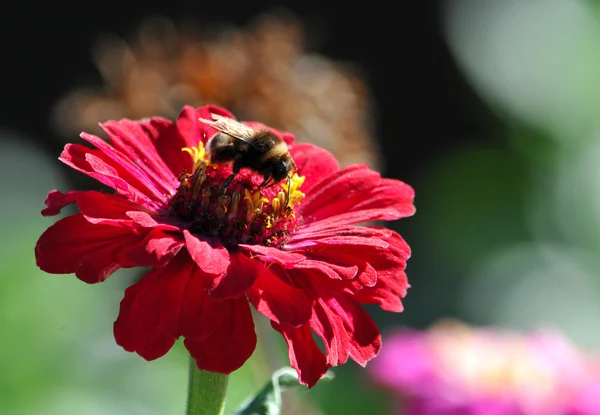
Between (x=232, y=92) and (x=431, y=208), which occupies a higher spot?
(x=232, y=92)

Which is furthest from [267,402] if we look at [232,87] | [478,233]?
[478,233]

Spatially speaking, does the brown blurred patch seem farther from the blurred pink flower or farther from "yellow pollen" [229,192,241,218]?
"yellow pollen" [229,192,241,218]

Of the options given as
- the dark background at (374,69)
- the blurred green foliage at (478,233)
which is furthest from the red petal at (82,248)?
the dark background at (374,69)

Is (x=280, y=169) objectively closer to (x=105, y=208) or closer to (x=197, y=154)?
(x=197, y=154)

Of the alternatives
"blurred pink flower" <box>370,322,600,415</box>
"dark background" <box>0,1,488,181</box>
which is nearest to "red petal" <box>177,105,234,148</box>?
"blurred pink flower" <box>370,322,600,415</box>

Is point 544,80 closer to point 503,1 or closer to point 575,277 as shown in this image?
point 503,1

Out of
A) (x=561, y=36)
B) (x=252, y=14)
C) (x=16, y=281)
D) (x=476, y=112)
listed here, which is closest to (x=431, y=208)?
(x=476, y=112)
